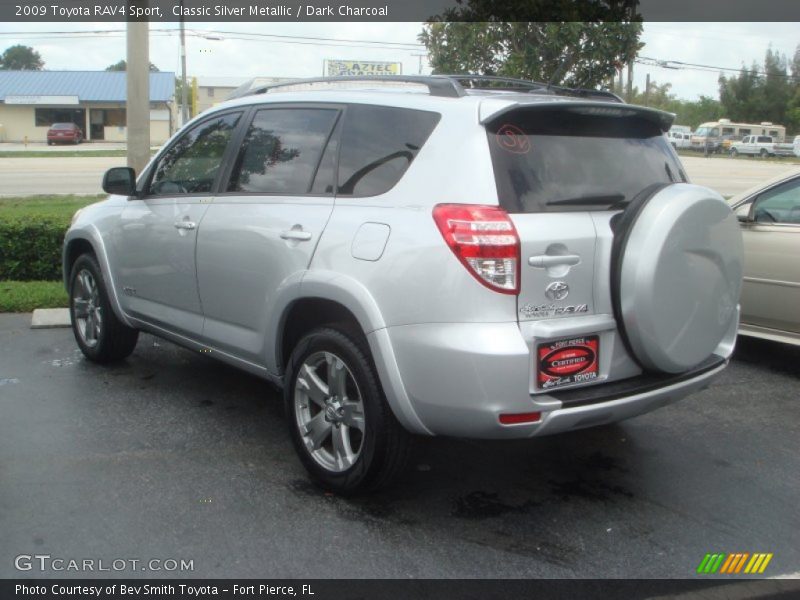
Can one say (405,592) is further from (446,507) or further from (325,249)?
(325,249)

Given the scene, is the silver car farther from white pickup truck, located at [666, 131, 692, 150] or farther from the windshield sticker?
white pickup truck, located at [666, 131, 692, 150]

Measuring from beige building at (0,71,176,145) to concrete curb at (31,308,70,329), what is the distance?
2030 inches

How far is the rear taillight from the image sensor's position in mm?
3283

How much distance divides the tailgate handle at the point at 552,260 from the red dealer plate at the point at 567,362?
12.2 inches

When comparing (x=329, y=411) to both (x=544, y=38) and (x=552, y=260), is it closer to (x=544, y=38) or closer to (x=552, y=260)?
(x=552, y=260)

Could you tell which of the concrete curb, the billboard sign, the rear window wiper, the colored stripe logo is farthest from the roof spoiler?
the billboard sign

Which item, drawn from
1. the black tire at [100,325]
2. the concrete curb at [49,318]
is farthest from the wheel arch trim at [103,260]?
the concrete curb at [49,318]

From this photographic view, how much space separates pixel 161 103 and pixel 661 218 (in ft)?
190

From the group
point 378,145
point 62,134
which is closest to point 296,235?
point 378,145

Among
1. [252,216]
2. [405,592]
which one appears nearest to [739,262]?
[405,592]

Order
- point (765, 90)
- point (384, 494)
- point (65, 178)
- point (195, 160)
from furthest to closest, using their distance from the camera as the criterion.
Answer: point (765, 90) → point (65, 178) → point (195, 160) → point (384, 494)

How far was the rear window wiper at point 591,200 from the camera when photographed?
3.52 m

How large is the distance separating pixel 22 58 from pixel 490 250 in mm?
124386

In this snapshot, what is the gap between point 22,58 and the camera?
112 meters
